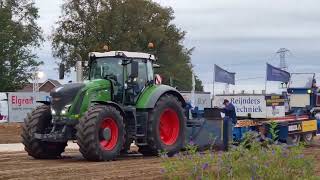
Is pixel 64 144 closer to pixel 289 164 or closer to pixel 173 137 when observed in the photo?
pixel 173 137

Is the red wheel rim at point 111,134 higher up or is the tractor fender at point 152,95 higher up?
the tractor fender at point 152,95

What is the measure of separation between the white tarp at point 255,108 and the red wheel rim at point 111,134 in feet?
29.8

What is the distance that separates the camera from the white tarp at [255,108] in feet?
72.9

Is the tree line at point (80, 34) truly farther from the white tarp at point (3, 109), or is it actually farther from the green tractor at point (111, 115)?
the green tractor at point (111, 115)

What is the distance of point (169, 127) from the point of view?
1575cm

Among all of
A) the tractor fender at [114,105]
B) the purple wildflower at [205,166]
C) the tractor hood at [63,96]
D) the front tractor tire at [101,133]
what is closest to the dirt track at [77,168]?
the front tractor tire at [101,133]

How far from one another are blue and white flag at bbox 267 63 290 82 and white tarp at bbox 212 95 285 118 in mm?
3052

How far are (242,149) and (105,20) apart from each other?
143 feet

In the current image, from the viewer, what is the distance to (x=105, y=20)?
167ft

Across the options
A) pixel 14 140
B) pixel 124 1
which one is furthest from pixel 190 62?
pixel 14 140

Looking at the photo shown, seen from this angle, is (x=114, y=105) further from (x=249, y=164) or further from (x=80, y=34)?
(x=80, y=34)

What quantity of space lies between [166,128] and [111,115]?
93.1 inches

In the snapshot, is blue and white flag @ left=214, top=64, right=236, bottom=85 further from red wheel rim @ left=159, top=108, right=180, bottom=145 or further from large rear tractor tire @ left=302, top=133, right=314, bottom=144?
red wheel rim @ left=159, top=108, right=180, bottom=145

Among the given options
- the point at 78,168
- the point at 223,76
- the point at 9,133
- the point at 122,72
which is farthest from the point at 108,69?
the point at 223,76
